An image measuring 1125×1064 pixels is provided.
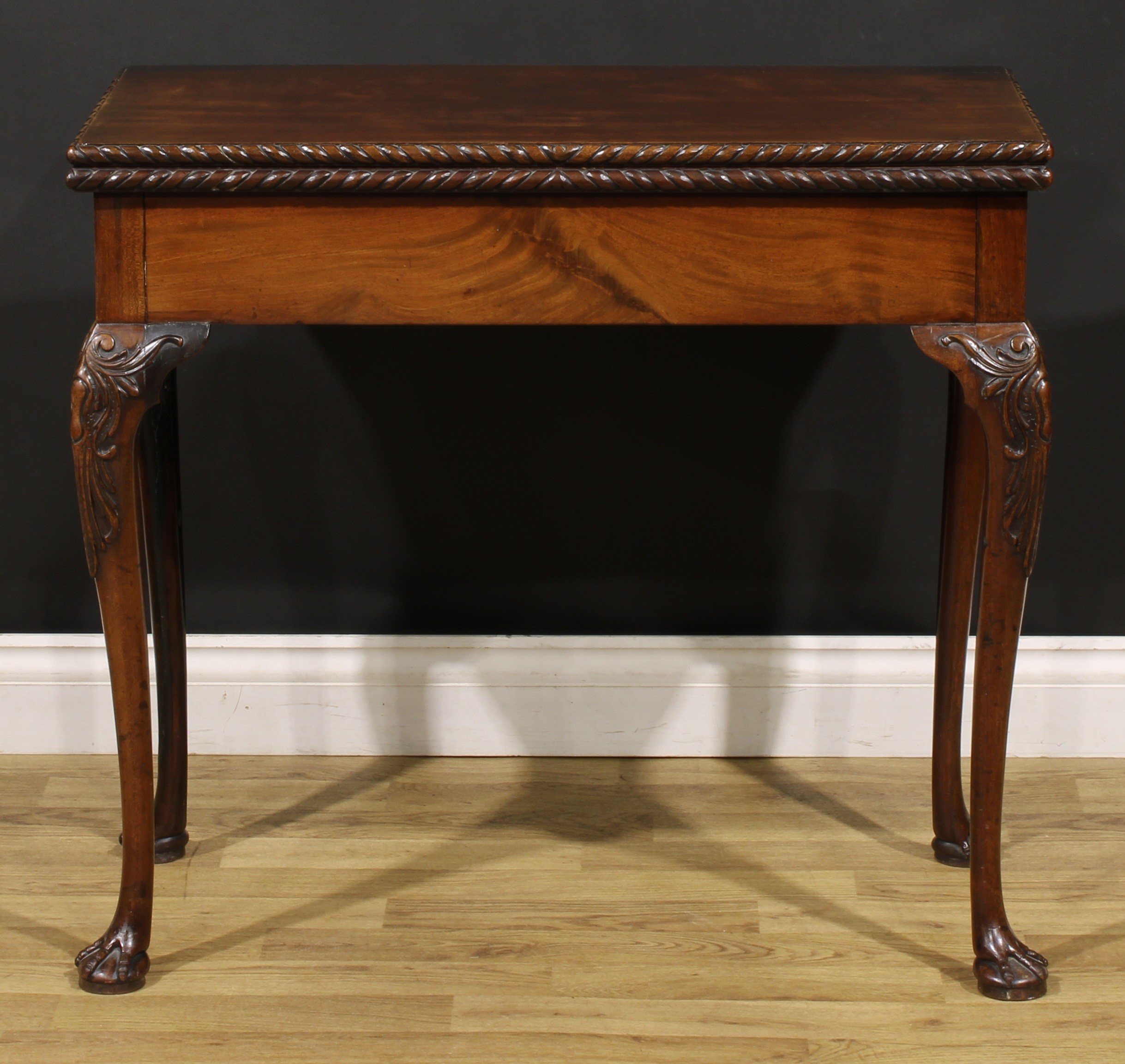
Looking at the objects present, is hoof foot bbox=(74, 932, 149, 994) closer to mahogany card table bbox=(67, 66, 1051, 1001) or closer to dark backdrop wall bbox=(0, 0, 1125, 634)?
mahogany card table bbox=(67, 66, 1051, 1001)

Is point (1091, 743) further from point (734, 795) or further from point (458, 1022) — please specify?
point (458, 1022)

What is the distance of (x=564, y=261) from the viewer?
1.25 m

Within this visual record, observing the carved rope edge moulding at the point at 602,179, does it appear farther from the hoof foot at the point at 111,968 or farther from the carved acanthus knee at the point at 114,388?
the hoof foot at the point at 111,968

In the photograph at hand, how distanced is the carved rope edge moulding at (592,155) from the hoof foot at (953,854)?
2.82 feet

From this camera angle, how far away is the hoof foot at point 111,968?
1378mm

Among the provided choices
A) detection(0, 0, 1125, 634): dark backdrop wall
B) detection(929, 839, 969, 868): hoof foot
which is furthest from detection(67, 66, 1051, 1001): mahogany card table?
detection(0, 0, 1125, 634): dark backdrop wall

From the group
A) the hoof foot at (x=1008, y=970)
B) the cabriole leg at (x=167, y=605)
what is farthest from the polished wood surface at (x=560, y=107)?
the hoof foot at (x=1008, y=970)

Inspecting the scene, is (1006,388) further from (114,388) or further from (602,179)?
(114,388)

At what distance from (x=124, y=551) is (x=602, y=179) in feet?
1.93

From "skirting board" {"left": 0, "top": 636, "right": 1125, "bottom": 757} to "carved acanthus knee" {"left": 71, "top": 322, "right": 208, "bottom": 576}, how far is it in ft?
2.27

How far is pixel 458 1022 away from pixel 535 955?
0.46 ft

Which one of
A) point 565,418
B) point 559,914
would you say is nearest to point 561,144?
point 565,418

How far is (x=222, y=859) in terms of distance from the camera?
1.66 meters

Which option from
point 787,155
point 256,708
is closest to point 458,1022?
point 256,708
